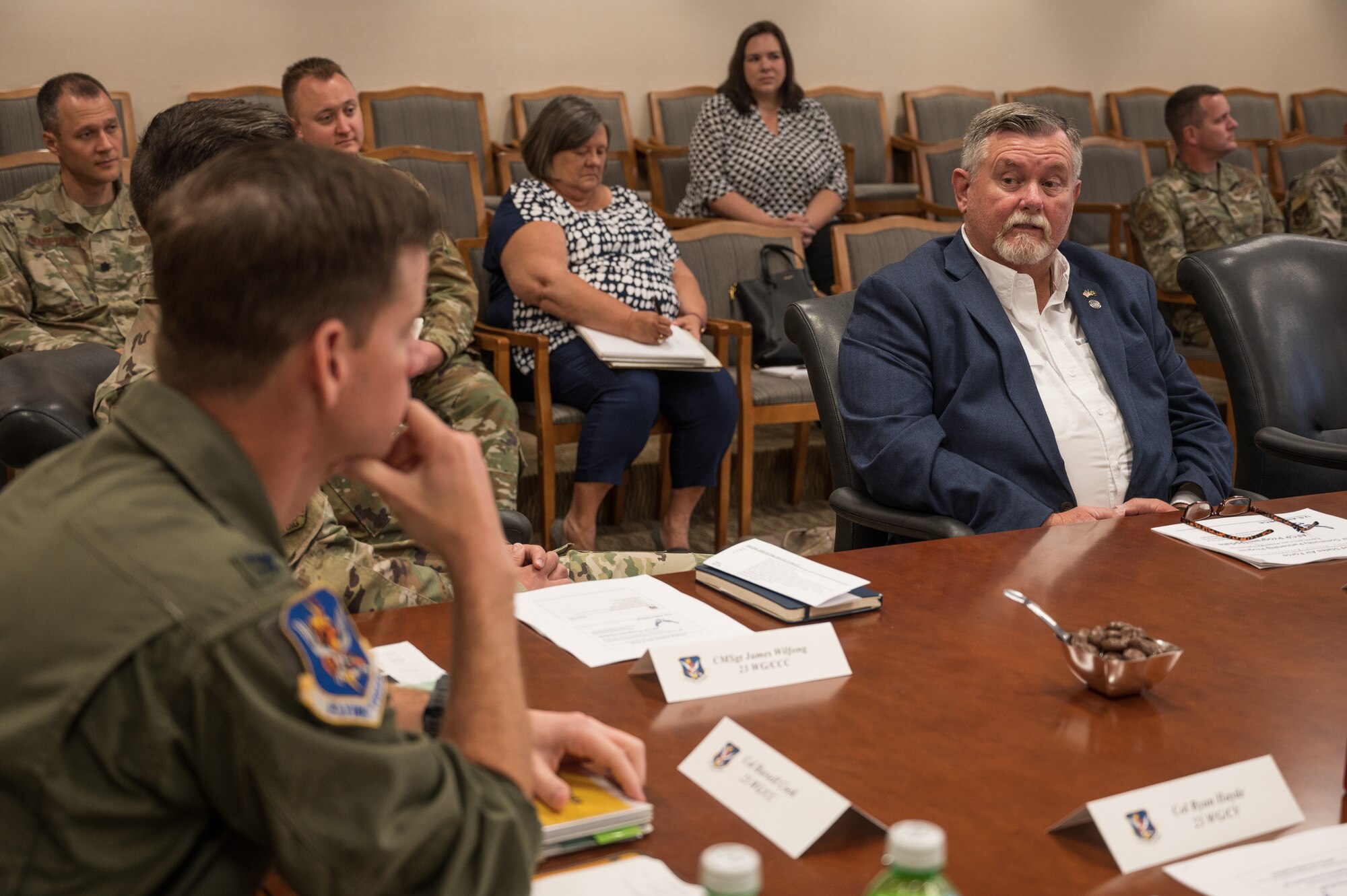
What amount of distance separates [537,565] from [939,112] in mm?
5857

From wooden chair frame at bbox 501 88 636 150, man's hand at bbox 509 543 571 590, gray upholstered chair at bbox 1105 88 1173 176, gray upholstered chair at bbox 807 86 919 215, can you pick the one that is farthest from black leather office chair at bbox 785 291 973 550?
gray upholstered chair at bbox 1105 88 1173 176

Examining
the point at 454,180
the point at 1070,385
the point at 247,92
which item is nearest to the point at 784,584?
the point at 1070,385

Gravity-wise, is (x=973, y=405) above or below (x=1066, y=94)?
below

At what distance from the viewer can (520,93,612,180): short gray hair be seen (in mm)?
3896

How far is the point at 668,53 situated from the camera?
21.9ft

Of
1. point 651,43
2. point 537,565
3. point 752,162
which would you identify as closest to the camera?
point 537,565

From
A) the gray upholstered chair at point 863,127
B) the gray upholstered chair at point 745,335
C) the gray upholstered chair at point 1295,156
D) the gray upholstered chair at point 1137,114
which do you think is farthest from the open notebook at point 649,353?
the gray upholstered chair at point 1137,114

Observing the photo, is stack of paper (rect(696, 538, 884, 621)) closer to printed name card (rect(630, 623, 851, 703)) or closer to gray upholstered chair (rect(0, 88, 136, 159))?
printed name card (rect(630, 623, 851, 703))

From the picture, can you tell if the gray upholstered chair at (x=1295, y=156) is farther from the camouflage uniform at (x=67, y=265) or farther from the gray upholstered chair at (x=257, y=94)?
the camouflage uniform at (x=67, y=265)

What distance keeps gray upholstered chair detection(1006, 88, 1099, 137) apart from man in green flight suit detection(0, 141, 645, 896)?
7.02 m

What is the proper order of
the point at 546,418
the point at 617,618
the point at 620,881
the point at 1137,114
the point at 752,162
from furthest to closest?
the point at 1137,114, the point at 752,162, the point at 546,418, the point at 617,618, the point at 620,881

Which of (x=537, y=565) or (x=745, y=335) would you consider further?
(x=745, y=335)

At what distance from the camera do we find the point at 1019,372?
92.7 inches

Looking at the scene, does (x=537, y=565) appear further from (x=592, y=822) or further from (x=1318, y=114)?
(x=1318, y=114)
